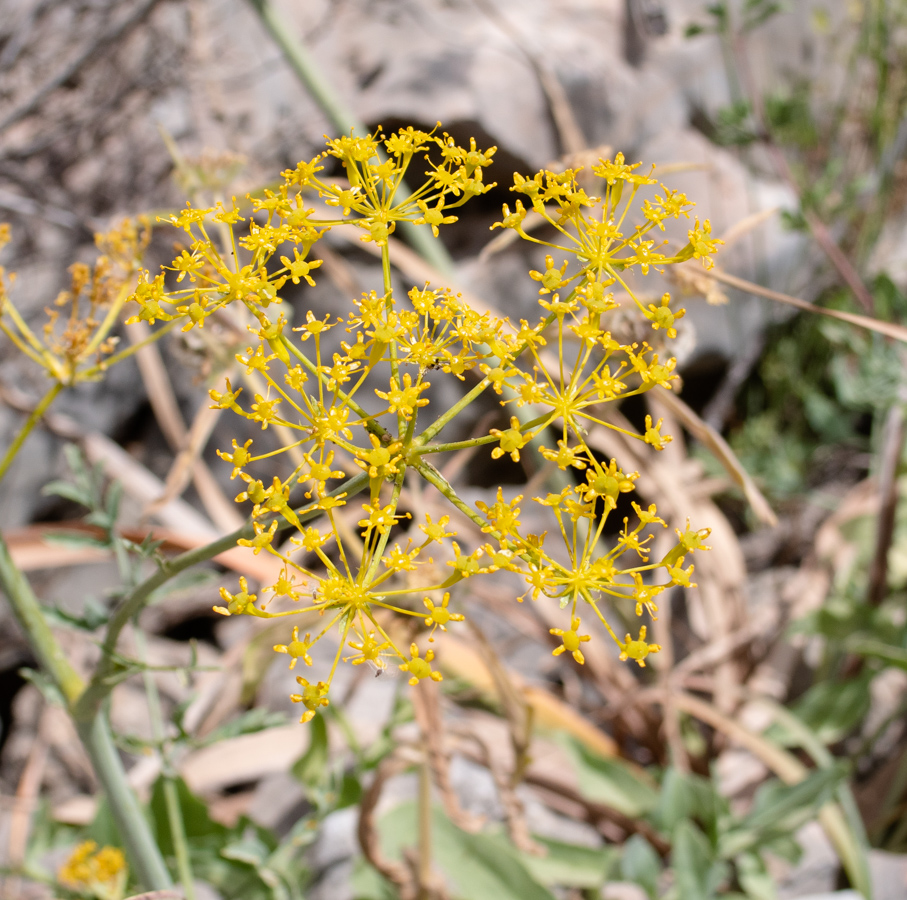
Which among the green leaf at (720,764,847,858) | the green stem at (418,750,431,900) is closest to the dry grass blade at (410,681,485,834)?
the green stem at (418,750,431,900)

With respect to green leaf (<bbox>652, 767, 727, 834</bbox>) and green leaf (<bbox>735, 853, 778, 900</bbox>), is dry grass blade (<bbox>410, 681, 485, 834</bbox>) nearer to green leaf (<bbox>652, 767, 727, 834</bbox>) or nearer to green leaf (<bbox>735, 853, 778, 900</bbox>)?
green leaf (<bbox>652, 767, 727, 834</bbox>)

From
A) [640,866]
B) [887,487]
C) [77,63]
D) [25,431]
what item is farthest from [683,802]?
[77,63]

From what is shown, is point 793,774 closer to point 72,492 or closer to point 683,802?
point 683,802

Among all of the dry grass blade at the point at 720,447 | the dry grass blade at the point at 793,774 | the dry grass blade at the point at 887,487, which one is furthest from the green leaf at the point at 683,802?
the dry grass blade at the point at 887,487

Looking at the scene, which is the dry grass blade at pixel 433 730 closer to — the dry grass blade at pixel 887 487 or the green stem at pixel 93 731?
the green stem at pixel 93 731

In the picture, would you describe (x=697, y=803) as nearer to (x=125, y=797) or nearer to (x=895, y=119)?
(x=125, y=797)

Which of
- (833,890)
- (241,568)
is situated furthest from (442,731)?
(833,890)
